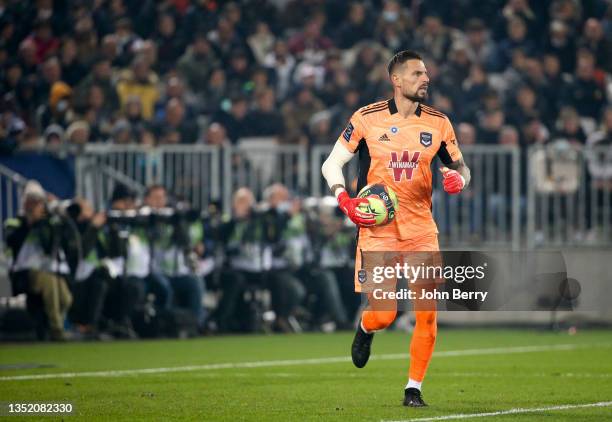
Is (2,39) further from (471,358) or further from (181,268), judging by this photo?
(471,358)

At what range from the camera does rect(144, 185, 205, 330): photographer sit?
720 inches

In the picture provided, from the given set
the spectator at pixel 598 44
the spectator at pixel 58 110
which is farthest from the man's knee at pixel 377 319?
the spectator at pixel 598 44

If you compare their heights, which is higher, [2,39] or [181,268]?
[2,39]

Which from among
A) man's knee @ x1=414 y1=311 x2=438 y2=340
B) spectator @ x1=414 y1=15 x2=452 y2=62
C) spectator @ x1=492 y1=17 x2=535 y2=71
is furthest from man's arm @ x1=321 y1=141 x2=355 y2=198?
spectator @ x1=492 y1=17 x2=535 y2=71

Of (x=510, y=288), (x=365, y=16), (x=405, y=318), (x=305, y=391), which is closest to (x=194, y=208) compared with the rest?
(x=405, y=318)

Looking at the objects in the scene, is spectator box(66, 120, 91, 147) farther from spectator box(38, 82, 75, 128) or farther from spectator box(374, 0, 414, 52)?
spectator box(374, 0, 414, 52)

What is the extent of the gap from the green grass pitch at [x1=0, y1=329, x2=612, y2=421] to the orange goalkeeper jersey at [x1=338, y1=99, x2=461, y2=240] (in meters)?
1.26

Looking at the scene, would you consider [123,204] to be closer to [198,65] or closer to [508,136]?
[198,65]

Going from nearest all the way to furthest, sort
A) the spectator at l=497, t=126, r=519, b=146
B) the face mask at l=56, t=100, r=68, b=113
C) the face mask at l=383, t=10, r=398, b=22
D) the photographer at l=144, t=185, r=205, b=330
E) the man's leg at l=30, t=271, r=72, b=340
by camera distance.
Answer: the man's leg at l=30, t=271, r=72, b=340
the photographer at l=144, t=185, r=205, b=330
the spectator at l=497, t=126, r=519, b=146
the face mask at l=56, t=100, r=68, b=113
the face mask at l=383, t=10, r=398, b=22

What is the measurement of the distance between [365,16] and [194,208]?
6.46m

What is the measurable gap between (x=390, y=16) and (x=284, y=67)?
7.26 feet

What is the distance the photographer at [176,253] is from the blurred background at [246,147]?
1.4 inches

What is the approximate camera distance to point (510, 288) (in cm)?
1633

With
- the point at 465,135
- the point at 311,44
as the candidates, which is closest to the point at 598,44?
the point at 465,135
